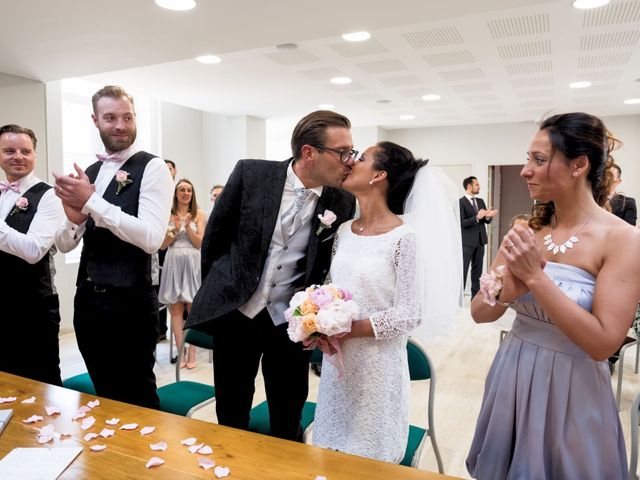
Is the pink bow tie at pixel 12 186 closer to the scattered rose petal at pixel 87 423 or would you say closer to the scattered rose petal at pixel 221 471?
the scattered rose petal at pixel 87 423

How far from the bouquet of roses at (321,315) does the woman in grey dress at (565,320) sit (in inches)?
18.0

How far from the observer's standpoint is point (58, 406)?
5.18 ft

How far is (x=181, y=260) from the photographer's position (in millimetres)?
4789

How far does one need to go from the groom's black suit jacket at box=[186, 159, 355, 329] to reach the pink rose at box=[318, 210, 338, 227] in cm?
6

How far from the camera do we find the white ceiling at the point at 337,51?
11.3 feet

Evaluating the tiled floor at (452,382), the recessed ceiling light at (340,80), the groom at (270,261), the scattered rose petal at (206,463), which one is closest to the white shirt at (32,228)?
the groom at (270,261)

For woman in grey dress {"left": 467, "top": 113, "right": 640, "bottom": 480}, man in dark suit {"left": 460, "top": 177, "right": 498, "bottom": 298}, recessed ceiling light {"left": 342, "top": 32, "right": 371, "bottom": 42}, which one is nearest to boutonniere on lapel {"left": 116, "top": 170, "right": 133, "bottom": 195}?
woman in grey dress {"left": 467, "top": 113, "right": 640, "bottom": 480}

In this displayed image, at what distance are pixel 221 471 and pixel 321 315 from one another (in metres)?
0.54

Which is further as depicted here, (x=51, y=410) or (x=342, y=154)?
(x=342, y=154)

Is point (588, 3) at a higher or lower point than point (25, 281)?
higher

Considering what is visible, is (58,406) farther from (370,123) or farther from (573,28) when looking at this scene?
(370,123)

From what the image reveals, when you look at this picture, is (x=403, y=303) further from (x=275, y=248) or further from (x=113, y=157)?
(x=113, y=157)

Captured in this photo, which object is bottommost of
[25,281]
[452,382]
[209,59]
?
[452,382]

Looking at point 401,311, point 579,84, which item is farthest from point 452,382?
point 579,84
